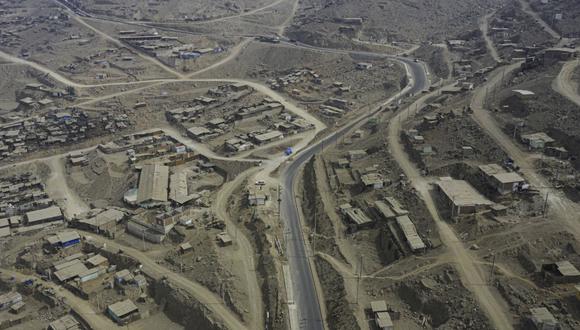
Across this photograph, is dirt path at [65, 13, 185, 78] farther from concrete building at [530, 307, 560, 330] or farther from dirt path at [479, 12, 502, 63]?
concrete building at [530, 307, 560, 330]

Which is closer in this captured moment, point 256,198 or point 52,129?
point 256,198

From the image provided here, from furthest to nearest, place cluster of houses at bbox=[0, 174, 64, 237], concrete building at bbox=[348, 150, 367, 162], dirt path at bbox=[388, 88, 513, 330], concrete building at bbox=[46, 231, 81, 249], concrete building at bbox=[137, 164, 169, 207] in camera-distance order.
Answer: concrete building at bbox=[348, 150, 367, 162] < concrete building at bbox=[137, 164, 169, 207] < cluster of houses at bbox=[0, 174, 64, 237] < concrete building at bbox=[46, 231, 81, 249] < dirt path at bbox=[388, 88, 513, 330]

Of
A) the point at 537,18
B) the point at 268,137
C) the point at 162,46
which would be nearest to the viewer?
the point at 268,137

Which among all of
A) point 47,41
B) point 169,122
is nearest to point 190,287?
point 169,122

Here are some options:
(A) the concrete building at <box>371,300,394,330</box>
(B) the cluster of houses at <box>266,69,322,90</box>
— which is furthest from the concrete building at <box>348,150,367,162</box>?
(B) the cluster of houses at <box>266,69,322,90</box>

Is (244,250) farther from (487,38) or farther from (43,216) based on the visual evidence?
(487,38)

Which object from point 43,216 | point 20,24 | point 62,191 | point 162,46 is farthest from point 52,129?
point 20,24
